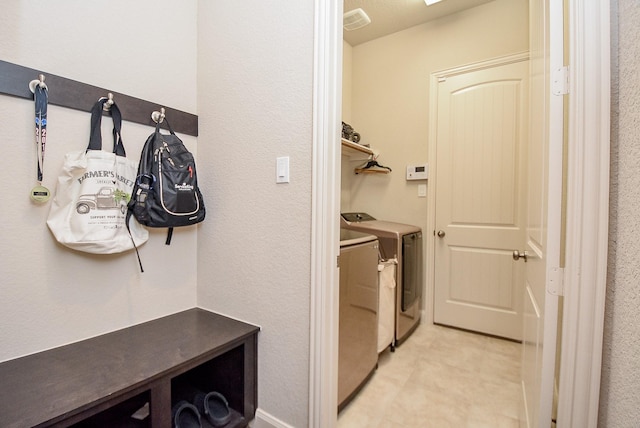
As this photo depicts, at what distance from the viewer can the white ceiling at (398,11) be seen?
2.45 m

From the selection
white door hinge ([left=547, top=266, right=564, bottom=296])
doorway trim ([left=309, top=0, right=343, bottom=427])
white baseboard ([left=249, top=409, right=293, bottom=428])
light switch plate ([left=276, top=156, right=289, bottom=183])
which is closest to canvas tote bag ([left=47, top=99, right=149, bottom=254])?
light switch plate ([left=276, top=156, right=289, bottom=183])

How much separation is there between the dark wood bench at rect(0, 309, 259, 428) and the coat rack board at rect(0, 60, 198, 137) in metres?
1.02

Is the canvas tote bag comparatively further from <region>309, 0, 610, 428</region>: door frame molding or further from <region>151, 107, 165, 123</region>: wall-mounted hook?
<region>309, 0, 610, 428</region>: door frame molding

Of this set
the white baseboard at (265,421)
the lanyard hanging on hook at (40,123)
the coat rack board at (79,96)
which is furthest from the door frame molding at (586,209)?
the lanyard hanging on hook at (40,123)

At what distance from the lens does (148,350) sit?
1.16 metres

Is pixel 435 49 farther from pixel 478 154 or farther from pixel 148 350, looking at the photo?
pixel 148 350

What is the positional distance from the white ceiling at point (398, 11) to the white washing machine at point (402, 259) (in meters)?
1.89

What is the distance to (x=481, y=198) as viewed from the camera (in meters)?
2.46

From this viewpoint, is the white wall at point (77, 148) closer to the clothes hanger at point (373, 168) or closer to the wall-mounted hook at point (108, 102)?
the wall-mounted hook at point (108, 102)

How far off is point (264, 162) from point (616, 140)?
121 centimetres

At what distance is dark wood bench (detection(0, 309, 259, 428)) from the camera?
33.3 inches

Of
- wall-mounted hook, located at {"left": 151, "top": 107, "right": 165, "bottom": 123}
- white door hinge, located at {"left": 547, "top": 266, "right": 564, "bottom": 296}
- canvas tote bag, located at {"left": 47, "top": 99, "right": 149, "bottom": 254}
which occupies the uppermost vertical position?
wall-mounted hook, located at {"left": 151, "top": 107, "right": 165, "bottom": 123}

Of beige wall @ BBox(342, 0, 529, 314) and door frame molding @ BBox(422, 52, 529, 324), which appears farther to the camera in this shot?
door frame molding @ BBox(422, 52, 529, 324)

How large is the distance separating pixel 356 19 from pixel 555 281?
2.58 m
